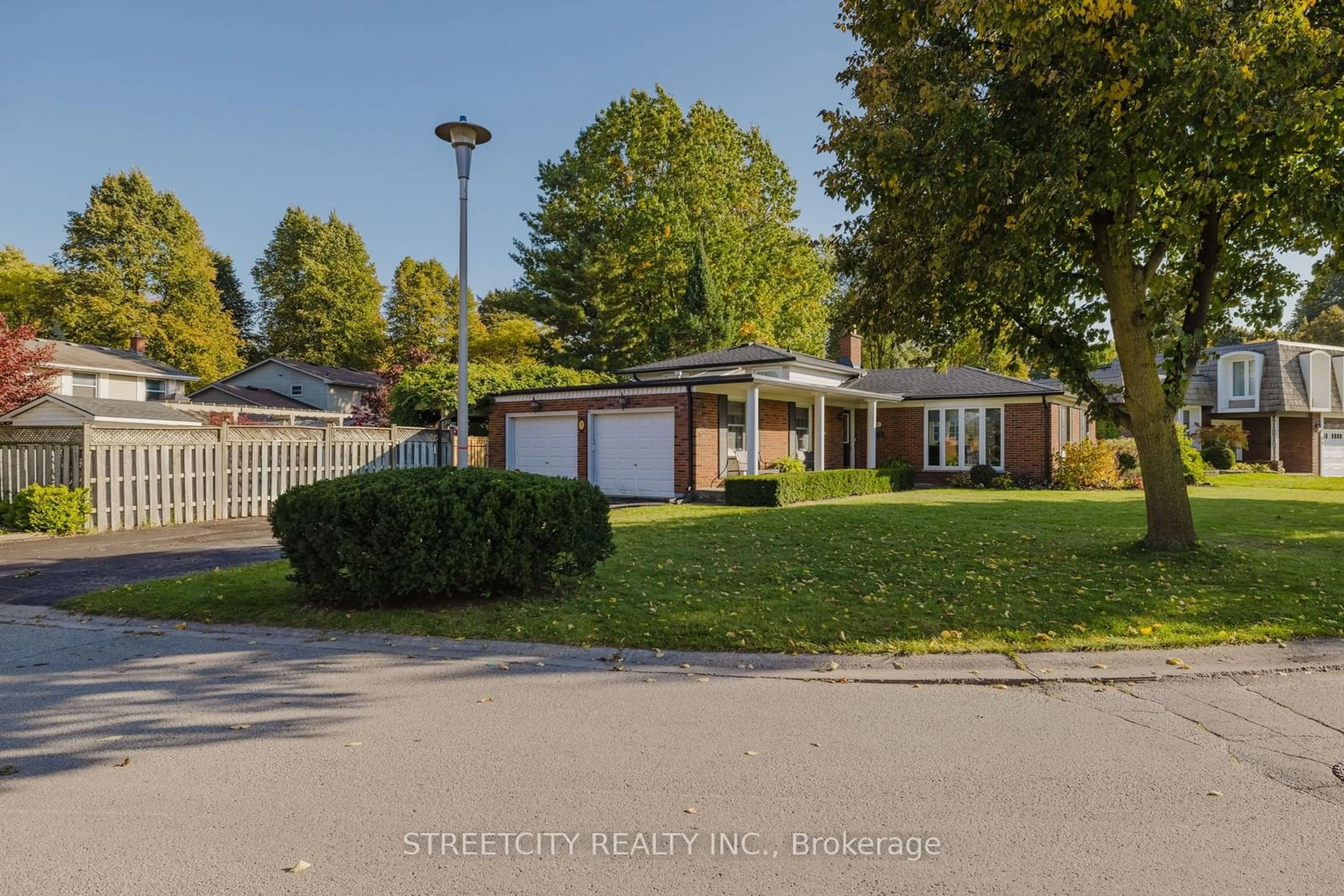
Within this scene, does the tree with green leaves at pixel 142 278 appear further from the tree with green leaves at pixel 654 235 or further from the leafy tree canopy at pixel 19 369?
the leafy tree canopy at pixel 19 369

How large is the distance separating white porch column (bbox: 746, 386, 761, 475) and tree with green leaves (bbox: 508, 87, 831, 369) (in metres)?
14.7

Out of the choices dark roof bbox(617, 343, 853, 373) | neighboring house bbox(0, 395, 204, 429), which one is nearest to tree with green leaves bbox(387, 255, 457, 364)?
dark roof bbox(617, 343, 853, 373)

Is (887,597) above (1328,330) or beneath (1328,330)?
beneath

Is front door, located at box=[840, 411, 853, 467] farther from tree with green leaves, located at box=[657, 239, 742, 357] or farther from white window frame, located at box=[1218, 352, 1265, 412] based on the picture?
white window frame, located at box=[1218, 352, 1265, 412]

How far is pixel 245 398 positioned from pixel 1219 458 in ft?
140

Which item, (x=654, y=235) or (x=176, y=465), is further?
(x=654, y=235)

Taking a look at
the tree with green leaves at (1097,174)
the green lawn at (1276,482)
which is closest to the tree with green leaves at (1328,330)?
the green lawn at (1276,482)

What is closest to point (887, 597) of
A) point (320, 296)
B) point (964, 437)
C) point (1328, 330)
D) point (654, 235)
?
point (964, 437)

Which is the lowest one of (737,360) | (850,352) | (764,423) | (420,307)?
(764,423)

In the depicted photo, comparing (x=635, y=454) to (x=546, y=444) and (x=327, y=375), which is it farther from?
(x=327, y=375)

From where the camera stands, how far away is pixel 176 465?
13.9m

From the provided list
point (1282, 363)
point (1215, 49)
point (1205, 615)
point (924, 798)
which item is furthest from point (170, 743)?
point (1282, 363)

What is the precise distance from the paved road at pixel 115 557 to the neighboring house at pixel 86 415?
250 cm

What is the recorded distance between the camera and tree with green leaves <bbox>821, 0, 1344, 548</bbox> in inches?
278
